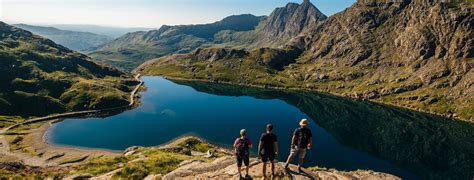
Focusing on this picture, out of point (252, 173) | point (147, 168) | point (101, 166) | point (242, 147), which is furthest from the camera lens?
point (101, 166)

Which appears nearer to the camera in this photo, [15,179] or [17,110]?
[15,179]

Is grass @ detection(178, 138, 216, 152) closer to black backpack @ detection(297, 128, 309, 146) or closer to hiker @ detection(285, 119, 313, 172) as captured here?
hiker @ detection(285, 119, 313, 172)

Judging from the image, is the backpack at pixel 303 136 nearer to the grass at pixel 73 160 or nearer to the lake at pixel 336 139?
the lake at pixel 336 139

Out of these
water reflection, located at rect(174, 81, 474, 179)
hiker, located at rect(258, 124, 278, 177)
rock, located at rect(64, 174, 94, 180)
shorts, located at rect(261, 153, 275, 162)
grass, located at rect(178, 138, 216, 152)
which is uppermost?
hiker, located at rect(258, 124, 278, 177)

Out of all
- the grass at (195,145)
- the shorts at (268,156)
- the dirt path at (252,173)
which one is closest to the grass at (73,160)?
the grass at (195,145)

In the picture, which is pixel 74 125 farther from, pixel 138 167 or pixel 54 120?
pixel 138 167

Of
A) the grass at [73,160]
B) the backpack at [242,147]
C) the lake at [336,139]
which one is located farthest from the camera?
the lake at [336,139]

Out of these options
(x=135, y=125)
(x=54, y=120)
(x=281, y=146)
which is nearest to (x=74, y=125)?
(x=54, y=120)

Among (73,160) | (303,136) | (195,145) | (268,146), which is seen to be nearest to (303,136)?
(303,136)

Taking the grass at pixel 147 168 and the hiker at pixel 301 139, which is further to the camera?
the grass at pixel 147 168

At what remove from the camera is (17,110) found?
637ft

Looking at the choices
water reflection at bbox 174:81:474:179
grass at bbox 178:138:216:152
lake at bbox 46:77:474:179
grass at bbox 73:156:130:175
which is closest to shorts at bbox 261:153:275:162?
grass at bbox 73:156:130:175

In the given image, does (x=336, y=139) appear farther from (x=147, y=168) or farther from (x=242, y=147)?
(x=242, y=147)

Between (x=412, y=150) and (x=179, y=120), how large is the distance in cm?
11168
